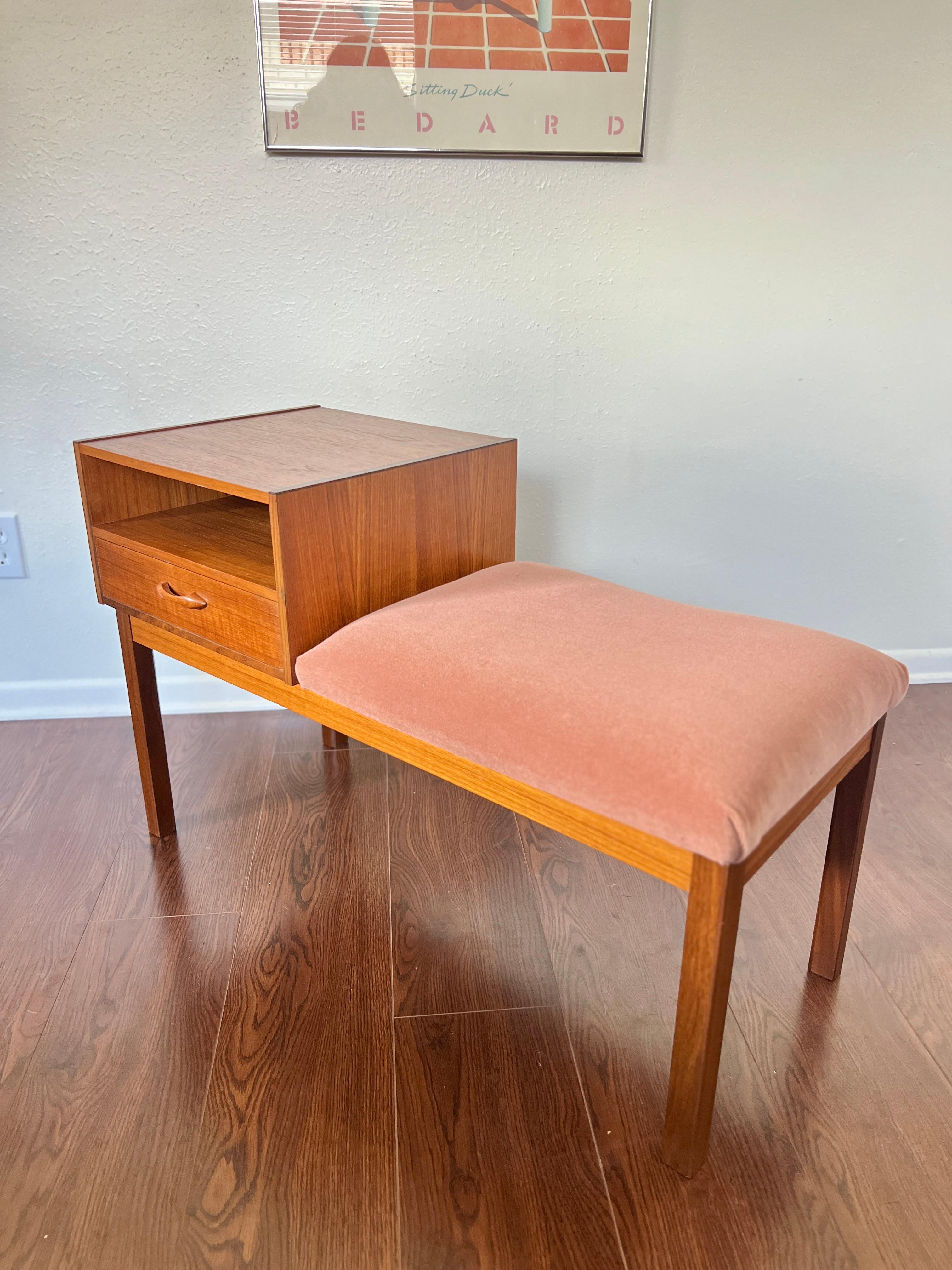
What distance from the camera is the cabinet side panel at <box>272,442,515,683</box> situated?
0.99 meters

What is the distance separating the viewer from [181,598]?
1131mm

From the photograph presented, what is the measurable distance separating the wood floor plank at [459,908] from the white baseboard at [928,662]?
3.29ft

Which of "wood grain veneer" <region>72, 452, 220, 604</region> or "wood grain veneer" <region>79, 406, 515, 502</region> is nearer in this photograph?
"wood grain veneer" <region>79, 406, 515, 502</region>

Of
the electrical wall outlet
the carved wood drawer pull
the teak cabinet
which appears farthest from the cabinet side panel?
the electrical wall outlet

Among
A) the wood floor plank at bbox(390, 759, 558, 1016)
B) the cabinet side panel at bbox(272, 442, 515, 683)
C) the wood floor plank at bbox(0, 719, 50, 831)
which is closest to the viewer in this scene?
the cabinet side panel at bbox(272, 442, 515, 683)

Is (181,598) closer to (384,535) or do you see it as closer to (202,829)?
(384,535)

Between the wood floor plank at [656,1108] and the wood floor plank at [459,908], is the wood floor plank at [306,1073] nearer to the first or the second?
the wood floor plank at [459,908]

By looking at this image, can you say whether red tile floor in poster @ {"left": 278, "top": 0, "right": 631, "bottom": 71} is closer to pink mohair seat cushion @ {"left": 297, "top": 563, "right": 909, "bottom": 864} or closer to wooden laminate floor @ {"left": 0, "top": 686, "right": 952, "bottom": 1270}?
pink mohair seat cushion @ {"left": 297, "top": 563, "right": 909, "bottom": 864}

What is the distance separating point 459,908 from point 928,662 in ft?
4.08

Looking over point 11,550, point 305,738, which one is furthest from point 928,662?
point 11,550

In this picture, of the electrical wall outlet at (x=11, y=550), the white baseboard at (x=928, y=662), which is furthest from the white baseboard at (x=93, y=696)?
the white baseboard at (x=928, y=662)

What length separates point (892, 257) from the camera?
166cm

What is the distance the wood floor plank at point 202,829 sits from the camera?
49.7 inches

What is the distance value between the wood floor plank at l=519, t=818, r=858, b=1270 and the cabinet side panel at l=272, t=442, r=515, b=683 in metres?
0.49
